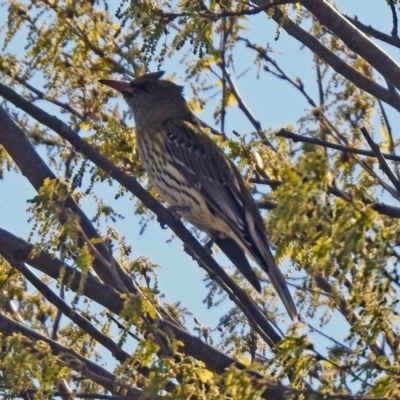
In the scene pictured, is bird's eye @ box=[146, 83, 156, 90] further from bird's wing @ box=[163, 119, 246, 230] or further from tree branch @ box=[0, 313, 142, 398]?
tree branch @ box=[0, 313, 142, 398]

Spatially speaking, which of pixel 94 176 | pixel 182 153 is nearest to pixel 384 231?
pixel 94 176

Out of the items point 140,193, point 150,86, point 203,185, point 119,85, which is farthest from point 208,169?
point 140,193

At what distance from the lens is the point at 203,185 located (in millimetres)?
7961

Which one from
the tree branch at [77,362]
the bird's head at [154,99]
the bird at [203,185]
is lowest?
the tree branch at [77,362]

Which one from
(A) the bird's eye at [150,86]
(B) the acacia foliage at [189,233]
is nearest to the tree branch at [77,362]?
(B) the acacia foliage at [189,233]

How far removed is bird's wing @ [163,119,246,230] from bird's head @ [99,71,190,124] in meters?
0.27

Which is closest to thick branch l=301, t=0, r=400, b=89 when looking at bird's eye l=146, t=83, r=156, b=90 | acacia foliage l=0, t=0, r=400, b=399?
acacia foliage l=0, t=0, r=400, b=399

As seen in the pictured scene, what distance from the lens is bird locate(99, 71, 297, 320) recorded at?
7328 mm

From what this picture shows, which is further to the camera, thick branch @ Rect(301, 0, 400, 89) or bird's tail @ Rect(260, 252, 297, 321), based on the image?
bird's tail @ Rect(260, 252, 297, 321)

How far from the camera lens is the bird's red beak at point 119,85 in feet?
24.5

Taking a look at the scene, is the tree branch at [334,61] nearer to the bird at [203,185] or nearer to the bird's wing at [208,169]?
the bird at [203,185]

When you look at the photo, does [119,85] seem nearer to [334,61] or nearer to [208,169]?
[208,169]

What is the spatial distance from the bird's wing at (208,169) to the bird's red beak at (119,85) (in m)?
0.42

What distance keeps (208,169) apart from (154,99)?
1.26m
